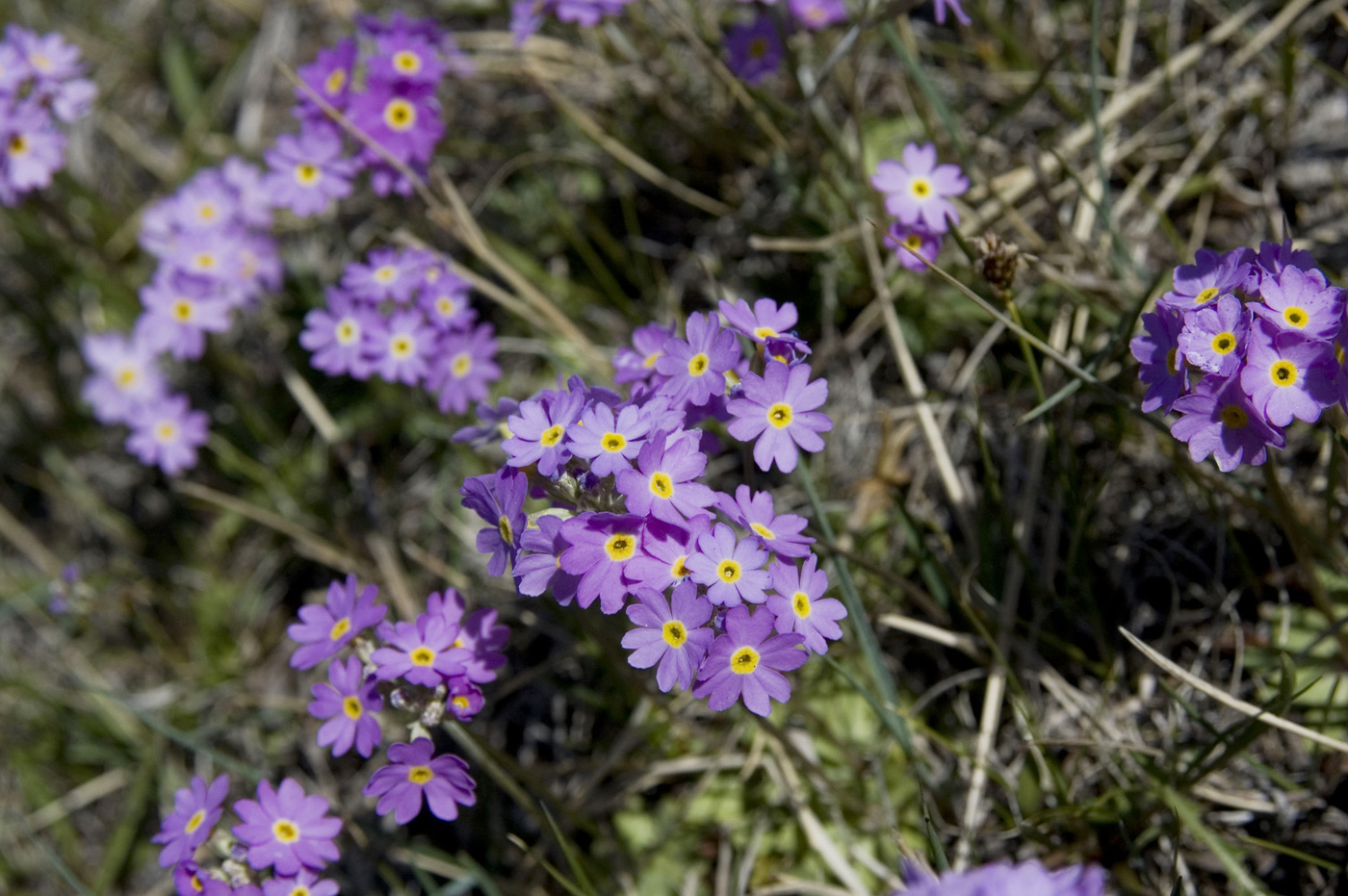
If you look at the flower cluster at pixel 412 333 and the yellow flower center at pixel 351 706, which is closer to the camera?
the yellow flower center at pixel 351 706

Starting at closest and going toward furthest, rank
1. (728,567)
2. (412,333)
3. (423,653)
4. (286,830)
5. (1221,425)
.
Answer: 1. (728,567)
2. (1221,425)
3. (423,653)
4. (286,830)
5. (412,333)

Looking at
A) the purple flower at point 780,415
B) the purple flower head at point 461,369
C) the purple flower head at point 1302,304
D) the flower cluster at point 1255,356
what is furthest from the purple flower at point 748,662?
the purple flower head at point 461,369

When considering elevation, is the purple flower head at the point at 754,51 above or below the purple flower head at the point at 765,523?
above

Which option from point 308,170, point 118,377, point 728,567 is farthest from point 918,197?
point 118,377

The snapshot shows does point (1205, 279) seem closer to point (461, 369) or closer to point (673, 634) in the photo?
point (673, 634)

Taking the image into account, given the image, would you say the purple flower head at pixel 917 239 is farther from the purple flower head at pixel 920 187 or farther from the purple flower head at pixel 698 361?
the purple flower head at pixel 698 361

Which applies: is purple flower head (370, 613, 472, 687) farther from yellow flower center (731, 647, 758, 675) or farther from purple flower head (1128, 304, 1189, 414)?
purple flower head (1128, 304, 1189, 414)
